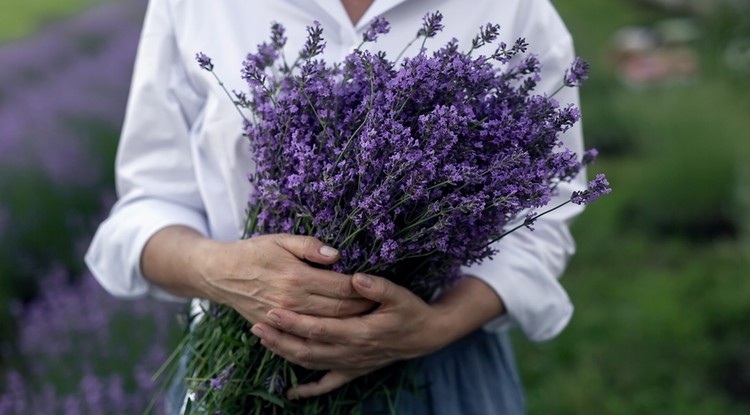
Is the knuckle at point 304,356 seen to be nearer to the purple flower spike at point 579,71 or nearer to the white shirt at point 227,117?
the white shirt at point 227,117

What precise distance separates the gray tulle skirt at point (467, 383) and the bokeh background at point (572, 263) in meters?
1.05

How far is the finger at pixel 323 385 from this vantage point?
154cm

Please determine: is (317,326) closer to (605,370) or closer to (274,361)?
(274,361)

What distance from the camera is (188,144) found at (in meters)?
1.80

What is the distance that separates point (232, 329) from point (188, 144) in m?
0.40

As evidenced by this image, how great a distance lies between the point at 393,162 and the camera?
1.29m

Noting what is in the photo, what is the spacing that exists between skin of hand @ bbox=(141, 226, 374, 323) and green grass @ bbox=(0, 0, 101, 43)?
479cm

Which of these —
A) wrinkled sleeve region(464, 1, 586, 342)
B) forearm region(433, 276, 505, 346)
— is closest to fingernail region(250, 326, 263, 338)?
forearm region(433, 276, 505, 346)

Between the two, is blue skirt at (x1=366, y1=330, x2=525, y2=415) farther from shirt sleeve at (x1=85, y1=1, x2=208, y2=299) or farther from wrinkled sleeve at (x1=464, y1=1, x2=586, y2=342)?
shirt sleeve at (x1=85, y1=1, x2=208, y2=299)

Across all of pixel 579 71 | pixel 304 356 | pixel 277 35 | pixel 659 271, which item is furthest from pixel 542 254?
pixel 659 271

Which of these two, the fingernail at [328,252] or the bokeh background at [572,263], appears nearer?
the fingernail at [328,252]

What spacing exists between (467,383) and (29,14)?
228 inches

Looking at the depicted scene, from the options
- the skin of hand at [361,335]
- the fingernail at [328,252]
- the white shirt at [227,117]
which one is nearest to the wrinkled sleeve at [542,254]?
the white shirt at [227,117]

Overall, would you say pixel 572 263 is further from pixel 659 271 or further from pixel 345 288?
pixel 345 288
